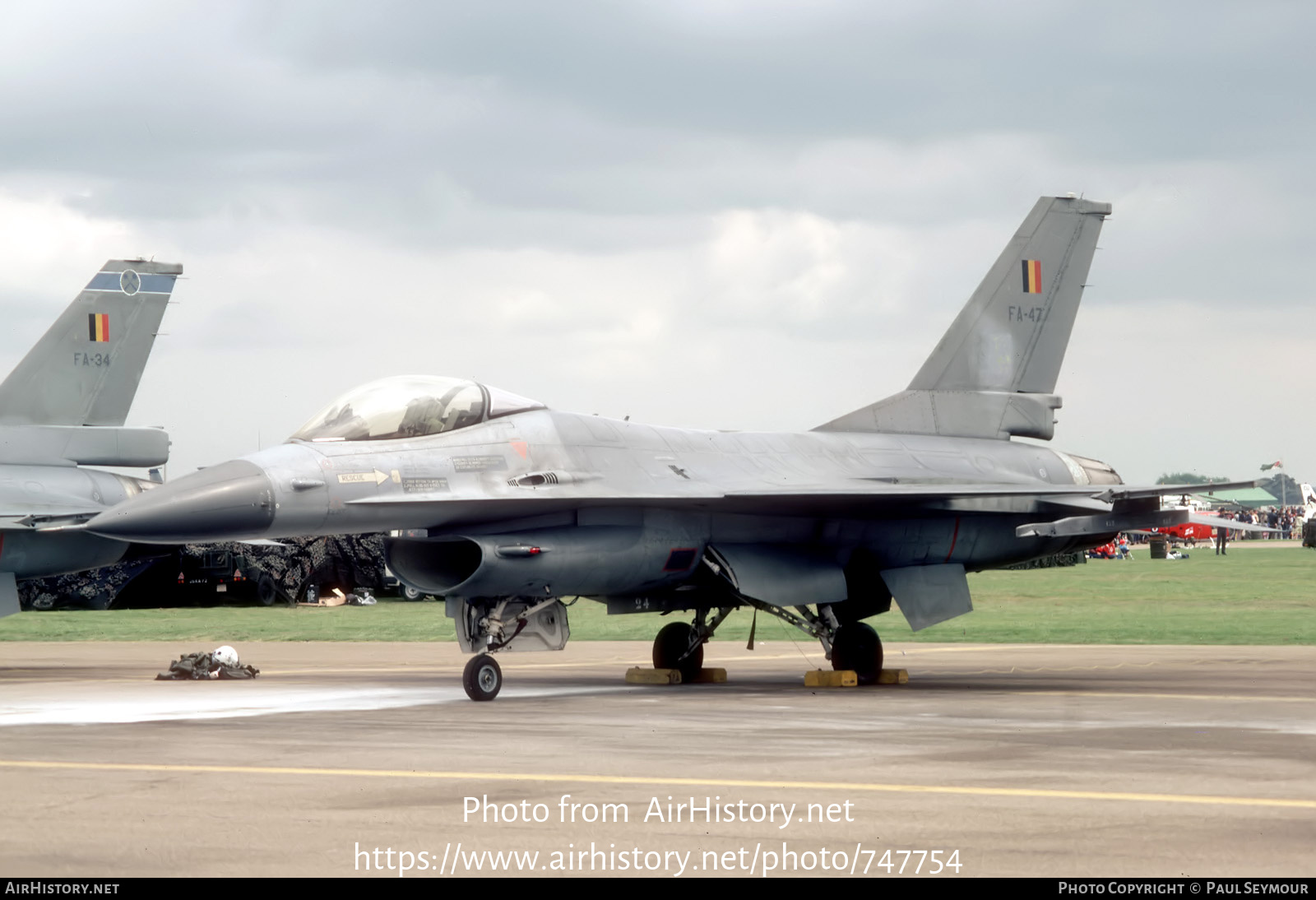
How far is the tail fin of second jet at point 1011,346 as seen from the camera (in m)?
18.9

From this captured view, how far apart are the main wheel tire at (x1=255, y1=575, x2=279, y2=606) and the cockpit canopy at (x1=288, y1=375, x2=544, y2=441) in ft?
81.3

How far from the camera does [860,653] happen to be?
16469mm

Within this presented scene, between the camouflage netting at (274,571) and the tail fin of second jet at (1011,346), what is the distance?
19.3 metres

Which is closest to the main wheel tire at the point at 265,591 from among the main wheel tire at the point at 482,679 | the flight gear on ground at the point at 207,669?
the flight gear on ground at the point at 207,669

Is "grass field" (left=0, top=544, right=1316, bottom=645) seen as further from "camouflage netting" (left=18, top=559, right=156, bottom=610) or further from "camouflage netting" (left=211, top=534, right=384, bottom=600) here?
"camouflage netting" (left=211, top=534, right=384, bottom=600)

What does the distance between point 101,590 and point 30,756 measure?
1113 inches

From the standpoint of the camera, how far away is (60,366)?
2033 centimetres

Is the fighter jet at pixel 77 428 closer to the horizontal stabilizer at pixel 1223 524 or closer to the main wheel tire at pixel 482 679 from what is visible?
the main wheel tire at pixel 482 679

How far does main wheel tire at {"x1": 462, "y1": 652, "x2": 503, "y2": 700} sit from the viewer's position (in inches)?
549

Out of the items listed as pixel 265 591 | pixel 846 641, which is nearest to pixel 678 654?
pixel 846 641

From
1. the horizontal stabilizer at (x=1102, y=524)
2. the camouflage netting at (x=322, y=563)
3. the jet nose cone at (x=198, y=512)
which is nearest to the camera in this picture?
the jet nose cone at (x=198, y=512)

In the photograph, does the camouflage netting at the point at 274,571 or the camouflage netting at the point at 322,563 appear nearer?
the camouflage netting at the point at 274,571

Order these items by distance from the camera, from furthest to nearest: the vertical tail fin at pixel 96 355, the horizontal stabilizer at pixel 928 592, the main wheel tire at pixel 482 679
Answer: the vertical tail fin at pixel 96 355 < the horizontal stabilizer at pixel 928 592 < the main wheel tire at pixel 482 679

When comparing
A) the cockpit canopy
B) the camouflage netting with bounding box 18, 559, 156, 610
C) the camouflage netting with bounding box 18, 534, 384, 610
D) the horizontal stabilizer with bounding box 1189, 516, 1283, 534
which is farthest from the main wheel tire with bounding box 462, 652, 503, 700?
the camouflage netting with bounding box 18, 559, 156, 610
